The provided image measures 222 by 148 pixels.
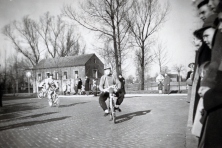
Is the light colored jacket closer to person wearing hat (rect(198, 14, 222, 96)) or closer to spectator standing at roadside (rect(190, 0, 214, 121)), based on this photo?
spectator standing at roadside (rect(190, 0, 214, 121))

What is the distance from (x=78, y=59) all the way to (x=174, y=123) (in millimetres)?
48137

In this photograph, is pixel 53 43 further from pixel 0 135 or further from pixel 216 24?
pixel 216 24

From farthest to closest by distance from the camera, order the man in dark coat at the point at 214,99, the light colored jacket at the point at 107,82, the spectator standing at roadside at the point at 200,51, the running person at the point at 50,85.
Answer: the running person at the point at 50,85 → the light colored jacket at the point at 107,82 → the spectator standing at roadside at the point at 200,51 → the man in dark coat at the point at 214,99

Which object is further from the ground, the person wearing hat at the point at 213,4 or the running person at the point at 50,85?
the person wearing hat at the point at 213,4

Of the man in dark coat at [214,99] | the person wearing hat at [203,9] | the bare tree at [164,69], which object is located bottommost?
the man in dark coat at [214,99]

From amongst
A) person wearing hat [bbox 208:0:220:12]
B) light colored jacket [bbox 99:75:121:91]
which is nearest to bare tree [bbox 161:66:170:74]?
light colored jacket [bbox 99:75:121:91]

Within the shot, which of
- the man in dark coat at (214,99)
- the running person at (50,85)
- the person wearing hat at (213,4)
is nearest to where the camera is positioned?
the man in dark coat at (214,99)

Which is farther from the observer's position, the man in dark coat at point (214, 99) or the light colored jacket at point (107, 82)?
the light colored jacket at point (107, 82)

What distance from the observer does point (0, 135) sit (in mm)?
5809

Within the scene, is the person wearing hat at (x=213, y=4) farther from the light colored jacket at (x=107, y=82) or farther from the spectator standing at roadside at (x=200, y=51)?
the light colored jacket at (x=107, y=82)

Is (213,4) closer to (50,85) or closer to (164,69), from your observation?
(50,85)

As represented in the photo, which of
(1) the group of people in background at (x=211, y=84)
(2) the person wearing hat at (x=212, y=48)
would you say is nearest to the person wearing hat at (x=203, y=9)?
(1) the group of people in background at (x=211, y=84)

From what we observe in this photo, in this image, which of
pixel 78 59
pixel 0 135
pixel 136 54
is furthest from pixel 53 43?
pixel 0 135

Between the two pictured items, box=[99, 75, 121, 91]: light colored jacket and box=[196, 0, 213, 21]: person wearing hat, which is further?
box=[99, 75, 121, 91]: light colored jacket
